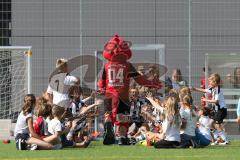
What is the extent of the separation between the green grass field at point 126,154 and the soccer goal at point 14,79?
474cm

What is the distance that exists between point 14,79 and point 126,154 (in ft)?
24.5

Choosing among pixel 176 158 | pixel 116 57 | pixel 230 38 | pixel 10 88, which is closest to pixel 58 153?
pixel 176 158

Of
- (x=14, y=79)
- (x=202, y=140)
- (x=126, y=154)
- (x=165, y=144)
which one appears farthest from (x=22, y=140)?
(x=14, y=79)

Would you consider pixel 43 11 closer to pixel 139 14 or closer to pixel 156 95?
pixel 139 14

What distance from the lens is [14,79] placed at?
22359 mm

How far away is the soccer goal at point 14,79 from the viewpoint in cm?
2227

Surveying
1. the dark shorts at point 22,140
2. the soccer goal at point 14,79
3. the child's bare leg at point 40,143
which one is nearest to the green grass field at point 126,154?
the dark shorts at point 22,140

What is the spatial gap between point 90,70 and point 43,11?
2.01 m

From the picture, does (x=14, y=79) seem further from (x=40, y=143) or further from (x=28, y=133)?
(x=40, y=143)

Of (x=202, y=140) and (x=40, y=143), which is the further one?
(x=202, y=140)

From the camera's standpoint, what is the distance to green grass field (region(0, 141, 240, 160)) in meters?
14.5

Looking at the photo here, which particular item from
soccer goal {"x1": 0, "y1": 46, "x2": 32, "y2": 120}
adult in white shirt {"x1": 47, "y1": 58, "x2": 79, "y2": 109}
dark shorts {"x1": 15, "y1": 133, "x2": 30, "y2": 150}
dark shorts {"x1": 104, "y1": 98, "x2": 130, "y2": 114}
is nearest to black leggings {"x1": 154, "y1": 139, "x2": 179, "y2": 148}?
dark shorts {"x1": 104, "y1": 98, "x2": 130, "y2": 114}

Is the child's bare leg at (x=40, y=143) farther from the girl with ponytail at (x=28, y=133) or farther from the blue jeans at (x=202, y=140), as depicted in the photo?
the blue jeans at (x=202, y=140)

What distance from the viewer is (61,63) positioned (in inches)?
774
